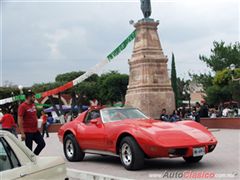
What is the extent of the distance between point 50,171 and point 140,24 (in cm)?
2335

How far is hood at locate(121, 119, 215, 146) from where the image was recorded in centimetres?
810

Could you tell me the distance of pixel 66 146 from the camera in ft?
35.6

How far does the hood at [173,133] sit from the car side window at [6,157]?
4.14 metres

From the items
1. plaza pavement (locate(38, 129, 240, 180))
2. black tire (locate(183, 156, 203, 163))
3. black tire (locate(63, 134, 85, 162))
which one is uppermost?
black tire (locate(63, 134, 85, 162))

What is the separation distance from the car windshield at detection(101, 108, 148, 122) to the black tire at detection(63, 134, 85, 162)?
45.6 inches

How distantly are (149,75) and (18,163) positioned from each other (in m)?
22.7

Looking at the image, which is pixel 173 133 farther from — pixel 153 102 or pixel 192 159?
pixel 153 102

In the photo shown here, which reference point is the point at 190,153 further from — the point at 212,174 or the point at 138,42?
the point at 138,42

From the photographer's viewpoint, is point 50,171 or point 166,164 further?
point 166,164

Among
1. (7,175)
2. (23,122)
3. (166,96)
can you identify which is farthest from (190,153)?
(166,96)

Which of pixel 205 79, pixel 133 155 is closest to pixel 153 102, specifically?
pixel 133 155

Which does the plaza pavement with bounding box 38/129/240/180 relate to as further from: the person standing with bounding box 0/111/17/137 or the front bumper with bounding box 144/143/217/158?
the person standing with bounding box 0/111/17/137

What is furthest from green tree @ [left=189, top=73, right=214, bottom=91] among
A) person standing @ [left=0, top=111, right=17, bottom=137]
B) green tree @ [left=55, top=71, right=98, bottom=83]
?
person standing @ [left=0, top=111, right=17, bottom=137]

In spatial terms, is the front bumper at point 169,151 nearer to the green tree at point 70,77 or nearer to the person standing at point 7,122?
the person standing at point 7,122
